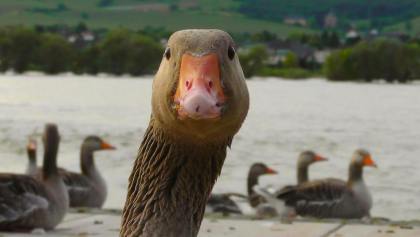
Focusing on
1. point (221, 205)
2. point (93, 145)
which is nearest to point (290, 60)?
point (93, 145)

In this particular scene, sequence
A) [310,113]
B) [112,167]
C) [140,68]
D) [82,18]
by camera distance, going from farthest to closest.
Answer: [82,18] < [140,68] < [310,113] < [112,167]

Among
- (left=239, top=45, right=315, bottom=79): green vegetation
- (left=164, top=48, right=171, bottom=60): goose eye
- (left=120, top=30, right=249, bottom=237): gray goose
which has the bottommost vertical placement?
(left=239, top=45, right=315, bottom=79): green vegetation

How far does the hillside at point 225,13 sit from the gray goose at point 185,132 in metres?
97.9

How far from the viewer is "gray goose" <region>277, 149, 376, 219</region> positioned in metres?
13.3

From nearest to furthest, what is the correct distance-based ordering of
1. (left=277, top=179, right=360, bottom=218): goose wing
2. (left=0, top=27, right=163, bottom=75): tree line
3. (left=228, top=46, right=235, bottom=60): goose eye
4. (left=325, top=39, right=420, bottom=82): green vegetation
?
(left=228, top=46, right=235, bottom=60): goose eye → (left=277, top=179, right=360, bottom=218): goose wing → (left=325, top=39, right=420, bottom=82): green vegetation → (left=0, top=27, right=163, bottom=75): tree line

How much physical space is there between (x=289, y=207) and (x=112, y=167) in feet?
33.9

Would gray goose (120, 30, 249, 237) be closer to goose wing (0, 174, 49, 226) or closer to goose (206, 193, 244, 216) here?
goose wing (0, 174, 49, 226)

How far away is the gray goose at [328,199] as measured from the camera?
1327 centimetres

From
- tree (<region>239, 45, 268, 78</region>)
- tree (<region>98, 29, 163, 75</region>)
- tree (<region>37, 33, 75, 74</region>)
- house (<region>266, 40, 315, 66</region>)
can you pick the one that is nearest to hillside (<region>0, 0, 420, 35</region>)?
house (<region>266, 40, 315, 66</region>)

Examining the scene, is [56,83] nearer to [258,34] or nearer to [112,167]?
[258,34]

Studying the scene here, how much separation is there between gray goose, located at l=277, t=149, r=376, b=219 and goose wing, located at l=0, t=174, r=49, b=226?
486 centimetres

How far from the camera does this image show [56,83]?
91062mm

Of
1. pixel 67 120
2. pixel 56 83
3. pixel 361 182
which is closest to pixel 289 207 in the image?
pixel 361 182

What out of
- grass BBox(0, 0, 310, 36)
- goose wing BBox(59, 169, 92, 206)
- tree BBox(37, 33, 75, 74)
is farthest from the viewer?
grass BBox(0, 0, 310, 36)
